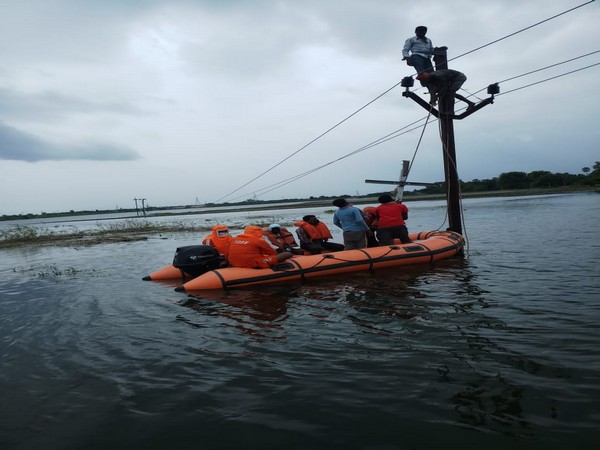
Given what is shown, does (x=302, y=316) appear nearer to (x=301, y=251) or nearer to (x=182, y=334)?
(x=182, y=334)

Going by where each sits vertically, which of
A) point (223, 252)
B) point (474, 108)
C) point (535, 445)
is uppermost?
point (474, 108)

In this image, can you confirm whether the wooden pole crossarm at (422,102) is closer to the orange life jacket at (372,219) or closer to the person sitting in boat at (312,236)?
the orange life jacket at (372,219)

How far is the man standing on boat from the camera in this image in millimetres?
11375

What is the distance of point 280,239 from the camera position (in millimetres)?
11547

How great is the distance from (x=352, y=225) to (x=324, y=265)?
6.12 feet

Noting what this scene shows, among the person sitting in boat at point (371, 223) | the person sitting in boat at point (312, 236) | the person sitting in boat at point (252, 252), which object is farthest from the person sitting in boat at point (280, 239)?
the person sitting in boat at point (371, 223)

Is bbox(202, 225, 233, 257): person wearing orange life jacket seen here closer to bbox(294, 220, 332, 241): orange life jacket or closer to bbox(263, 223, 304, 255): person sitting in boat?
bbox(263, 223, 304, 255): person sitting in boat

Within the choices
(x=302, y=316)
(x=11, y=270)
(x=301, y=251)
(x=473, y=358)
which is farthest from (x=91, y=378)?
(x=11, y=270)

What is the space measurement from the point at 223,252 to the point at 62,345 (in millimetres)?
5225

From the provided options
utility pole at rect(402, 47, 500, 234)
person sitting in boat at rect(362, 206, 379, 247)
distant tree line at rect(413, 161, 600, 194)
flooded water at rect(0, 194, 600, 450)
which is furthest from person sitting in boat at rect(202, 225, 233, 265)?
distant tree line at rect(413, 161, 600, 194)

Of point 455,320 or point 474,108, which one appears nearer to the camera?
point 455,320

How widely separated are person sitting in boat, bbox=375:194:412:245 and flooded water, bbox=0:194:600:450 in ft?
9.25

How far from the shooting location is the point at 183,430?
3590 mm

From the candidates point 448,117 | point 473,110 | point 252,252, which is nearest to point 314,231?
point 252,252
